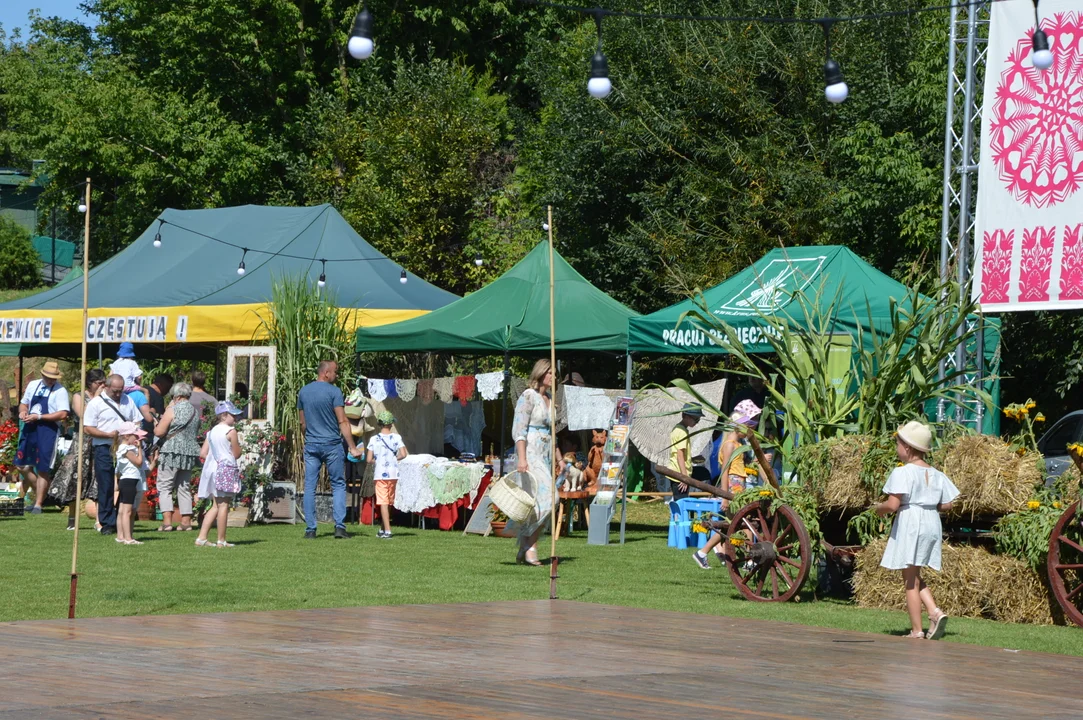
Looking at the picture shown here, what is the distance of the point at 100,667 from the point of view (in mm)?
6887

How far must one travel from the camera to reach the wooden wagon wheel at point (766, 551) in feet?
34.2

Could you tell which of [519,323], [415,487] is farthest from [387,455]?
[519,323]

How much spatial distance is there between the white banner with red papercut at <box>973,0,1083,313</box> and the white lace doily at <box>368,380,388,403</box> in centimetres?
720

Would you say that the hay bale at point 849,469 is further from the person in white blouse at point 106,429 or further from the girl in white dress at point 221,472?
the person in white blouse at point 106,429

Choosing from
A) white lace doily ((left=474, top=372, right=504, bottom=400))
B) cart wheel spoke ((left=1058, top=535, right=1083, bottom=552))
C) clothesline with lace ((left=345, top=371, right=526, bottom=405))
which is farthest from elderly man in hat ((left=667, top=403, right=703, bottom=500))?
cart wheel spoke ((left=1058, top=535, right=1083, bottom=552))

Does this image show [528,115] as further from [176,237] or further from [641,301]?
[176,237]

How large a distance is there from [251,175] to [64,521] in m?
23.5

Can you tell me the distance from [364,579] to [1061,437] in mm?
8099

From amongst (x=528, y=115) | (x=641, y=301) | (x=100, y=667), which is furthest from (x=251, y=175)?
(x=100, y=667)

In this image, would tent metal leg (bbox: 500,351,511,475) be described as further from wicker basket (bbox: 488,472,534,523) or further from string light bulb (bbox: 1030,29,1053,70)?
string light bulb (bbox: 1030,29,1053,70)

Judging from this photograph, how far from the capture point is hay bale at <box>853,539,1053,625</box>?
9.83 meters

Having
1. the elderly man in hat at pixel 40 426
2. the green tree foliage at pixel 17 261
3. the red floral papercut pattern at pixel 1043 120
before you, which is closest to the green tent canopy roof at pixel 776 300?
the red floral papercut pattern at pixel 1043 120

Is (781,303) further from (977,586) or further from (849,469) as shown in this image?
(977,586)

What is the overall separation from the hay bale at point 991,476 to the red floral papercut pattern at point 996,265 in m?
6.15
